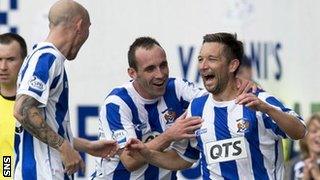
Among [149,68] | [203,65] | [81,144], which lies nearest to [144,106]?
[149,68]

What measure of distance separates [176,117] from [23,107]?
1470 millimetres

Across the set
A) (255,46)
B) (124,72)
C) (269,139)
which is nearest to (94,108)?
(124,72)

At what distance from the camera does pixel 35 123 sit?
293 inches

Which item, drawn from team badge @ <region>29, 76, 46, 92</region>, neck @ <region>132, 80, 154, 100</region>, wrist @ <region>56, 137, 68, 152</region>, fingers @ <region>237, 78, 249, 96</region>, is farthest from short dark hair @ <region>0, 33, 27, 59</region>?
fingers @ <region>237, 78, 249, 96</region>

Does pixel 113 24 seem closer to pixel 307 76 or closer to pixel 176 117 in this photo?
pixel 307 76

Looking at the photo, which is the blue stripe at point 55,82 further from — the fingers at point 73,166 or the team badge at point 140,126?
the team badge at point 140,126

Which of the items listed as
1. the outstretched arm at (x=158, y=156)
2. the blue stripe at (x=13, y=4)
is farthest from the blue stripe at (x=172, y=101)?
the blue stripe at (x=13, y=4)

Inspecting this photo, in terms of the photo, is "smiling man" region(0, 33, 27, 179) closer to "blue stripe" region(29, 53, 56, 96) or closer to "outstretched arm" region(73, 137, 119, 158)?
"outstretched arm" region(73, 137, 119, 158)

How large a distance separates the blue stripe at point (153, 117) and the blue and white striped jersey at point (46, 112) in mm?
939

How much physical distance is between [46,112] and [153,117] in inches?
44.6

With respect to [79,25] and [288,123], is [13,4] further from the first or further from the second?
[288,123]

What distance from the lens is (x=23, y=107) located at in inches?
293

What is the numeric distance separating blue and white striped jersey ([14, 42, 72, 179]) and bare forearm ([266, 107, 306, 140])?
128cm

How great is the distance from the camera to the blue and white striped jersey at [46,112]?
7535mm
